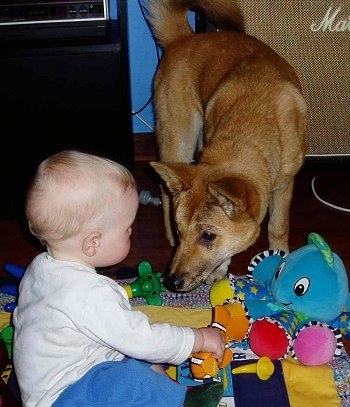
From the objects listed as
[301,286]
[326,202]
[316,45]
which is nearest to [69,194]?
[301,286]

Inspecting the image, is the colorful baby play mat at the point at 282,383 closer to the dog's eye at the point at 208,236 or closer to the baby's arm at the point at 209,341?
the baby's arm at the point at 209,341

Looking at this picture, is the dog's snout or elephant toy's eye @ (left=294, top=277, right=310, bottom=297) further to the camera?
the dog's snout

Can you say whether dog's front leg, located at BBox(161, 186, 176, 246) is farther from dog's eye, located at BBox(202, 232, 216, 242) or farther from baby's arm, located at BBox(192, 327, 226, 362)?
baby's arm, located at BBox(192, 327, 226, 362)

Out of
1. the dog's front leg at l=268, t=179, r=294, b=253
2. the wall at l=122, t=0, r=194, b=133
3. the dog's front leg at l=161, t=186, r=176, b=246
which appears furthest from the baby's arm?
the wall at l=122, t=0, r=194, b=133

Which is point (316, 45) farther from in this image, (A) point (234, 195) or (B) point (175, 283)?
(B) point (175, 283)


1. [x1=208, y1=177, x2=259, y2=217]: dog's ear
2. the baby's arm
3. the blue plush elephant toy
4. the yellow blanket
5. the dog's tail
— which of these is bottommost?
the yellow blanket

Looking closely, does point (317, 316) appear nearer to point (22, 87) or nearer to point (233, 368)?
point (233, 368)

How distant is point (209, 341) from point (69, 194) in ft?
1.83

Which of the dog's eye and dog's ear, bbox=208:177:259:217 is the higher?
dog's ear, bbox=208:177:259:217

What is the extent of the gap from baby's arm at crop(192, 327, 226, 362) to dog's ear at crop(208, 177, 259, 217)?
0.42 meters

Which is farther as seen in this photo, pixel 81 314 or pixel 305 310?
pixel 305 310

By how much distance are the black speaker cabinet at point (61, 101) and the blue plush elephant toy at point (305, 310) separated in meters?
1.11

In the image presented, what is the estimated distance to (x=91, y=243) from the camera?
5.20 ft

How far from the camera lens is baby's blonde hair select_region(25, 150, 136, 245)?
150cm
